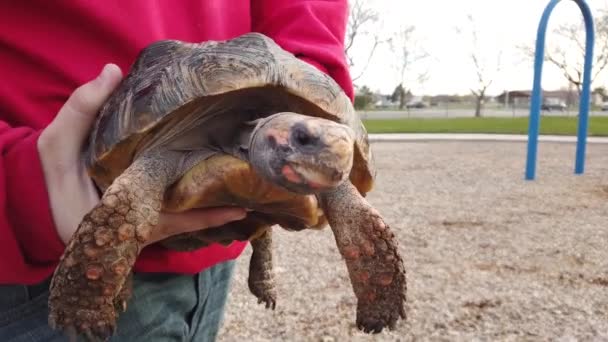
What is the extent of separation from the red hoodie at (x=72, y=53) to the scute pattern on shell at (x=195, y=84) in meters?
0.11

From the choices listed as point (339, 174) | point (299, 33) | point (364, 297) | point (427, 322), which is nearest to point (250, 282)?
point (364, 297)

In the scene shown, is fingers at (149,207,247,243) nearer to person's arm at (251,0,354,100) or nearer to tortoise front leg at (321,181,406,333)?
tortoise front leg at (321,181,406,333)

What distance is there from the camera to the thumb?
0.85m

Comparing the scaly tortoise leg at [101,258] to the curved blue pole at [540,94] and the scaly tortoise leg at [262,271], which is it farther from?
the curved blue pole at [540,94]

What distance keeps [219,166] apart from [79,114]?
23cm

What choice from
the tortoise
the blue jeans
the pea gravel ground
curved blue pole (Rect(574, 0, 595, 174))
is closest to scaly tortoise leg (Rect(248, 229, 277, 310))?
the blue jeans

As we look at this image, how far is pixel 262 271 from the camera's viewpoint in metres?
1.47

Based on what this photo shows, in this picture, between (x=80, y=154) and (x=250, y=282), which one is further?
(x=250, y=282)

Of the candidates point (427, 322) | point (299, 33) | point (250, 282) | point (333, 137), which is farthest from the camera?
point (427, 322)

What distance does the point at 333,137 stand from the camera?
71 cm

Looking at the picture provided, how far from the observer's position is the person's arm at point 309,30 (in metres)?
1.10

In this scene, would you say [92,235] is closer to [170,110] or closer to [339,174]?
[170,110]

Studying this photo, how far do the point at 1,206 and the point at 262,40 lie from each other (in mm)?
461

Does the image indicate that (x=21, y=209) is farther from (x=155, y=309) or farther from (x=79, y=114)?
(x=155, y=309)
